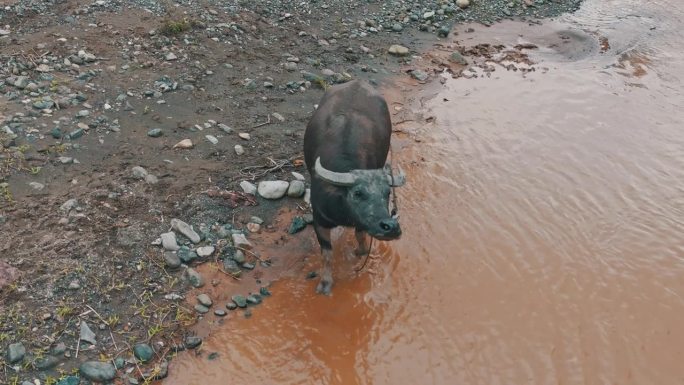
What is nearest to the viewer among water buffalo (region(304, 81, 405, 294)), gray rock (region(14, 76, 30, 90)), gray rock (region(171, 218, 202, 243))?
water buffalo (region(304, 81, 405, 294))

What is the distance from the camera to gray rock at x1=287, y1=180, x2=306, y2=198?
759 centimetres

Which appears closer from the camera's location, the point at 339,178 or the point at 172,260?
the point at 339,178

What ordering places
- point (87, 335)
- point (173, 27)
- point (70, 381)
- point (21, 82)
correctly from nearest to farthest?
point (70, 381), point (87, 335), point (21, 82), point (173, 27)

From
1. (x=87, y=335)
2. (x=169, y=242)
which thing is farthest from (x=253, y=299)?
(x=87, y=335)

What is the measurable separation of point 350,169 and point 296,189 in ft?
5.55

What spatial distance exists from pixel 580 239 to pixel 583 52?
7409 millimetres

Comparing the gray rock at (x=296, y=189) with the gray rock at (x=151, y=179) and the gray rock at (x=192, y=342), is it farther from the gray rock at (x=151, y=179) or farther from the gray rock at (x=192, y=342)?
the gray rock at (x=192, y=342)

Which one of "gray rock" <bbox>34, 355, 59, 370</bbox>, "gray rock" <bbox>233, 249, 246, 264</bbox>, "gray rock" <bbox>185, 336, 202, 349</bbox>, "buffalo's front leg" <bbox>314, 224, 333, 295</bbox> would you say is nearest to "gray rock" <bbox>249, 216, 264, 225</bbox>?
"gray rock" <bbox>233, 249, 246, 264</bbox>

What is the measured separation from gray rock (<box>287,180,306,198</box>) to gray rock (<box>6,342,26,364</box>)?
369cm

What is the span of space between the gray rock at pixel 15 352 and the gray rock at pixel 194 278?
1.77m

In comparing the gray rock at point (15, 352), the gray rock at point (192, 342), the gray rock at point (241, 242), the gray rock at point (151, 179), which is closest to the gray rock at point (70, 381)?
the gray rock at point (15, 352)

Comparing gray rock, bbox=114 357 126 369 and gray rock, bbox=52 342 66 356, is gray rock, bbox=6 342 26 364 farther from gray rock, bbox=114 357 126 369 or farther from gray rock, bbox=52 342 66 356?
gray rock, bbox=114 357 126 369

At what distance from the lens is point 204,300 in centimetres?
606

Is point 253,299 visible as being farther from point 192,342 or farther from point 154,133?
point 154,133
